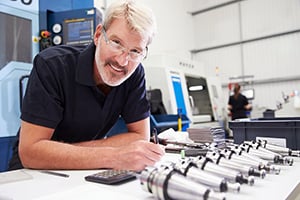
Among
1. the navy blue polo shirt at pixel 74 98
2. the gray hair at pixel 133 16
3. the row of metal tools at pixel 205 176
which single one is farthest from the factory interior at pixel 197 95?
the gray hair at pixel 133 16

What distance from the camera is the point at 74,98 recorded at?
3.57ft

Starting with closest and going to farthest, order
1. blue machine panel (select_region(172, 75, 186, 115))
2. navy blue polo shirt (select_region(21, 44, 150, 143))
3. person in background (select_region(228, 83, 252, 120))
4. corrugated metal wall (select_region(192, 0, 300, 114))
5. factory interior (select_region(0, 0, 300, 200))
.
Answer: factory interior (select_region(0, 0, 300, 200))
navy blue polo shirt (select_region(21, 44, 150, 143))
blue machine panel (select_region(172, 75, 186, 115))
person in background (select_region(228, 83, 252, 120))
corrugated metal wall (select_region(192, 0, 300, 114))

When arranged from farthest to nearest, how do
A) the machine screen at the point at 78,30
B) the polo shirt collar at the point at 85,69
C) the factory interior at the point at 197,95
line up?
the machine screen at the point at 78,30 → the polo shirt collar at the point at 85,69 → the factory interior at the point at 197,95

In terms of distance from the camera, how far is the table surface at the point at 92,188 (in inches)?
22.3

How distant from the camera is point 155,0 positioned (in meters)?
5.59

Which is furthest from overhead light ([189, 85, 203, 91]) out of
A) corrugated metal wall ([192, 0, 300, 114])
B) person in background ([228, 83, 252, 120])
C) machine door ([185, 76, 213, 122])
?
corrugated metal wall ([192, 0, 300, 114])

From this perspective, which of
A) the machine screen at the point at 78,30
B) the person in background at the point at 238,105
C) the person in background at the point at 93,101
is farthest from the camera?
the person in background at the point at 238,105

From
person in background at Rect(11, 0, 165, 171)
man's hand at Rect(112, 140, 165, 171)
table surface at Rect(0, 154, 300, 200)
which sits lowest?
table surface at Rect(0, 154, 300, 200)

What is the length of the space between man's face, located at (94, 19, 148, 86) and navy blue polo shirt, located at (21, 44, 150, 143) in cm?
6

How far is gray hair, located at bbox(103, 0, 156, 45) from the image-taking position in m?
0.98

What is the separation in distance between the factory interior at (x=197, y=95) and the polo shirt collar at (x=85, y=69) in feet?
1.29

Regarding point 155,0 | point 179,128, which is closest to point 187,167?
point 179,128

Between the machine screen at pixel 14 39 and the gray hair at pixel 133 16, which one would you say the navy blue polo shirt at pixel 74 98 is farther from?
the machine screen at pixel 14 39

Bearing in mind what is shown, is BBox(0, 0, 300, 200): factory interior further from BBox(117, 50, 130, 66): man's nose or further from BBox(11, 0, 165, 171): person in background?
BBox(117, 50, 130, 66): man's nose
